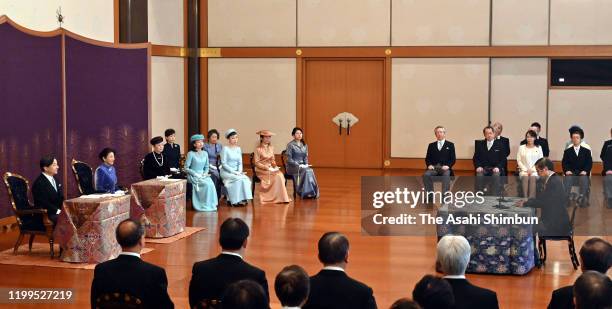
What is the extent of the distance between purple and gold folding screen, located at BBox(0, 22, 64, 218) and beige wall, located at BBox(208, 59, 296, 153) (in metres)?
8.02

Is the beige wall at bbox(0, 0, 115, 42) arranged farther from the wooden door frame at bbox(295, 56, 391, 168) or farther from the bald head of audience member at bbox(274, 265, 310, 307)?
the bald head of audience member at bbox(274, 265, 310, 307)

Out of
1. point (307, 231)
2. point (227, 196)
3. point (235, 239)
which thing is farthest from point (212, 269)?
point (227, 196)

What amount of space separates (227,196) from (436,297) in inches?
381

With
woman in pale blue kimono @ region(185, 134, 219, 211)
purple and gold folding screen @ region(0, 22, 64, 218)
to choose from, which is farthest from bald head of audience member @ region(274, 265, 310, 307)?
woman in pale blue kimono @ region(185, 134, 219, 211)

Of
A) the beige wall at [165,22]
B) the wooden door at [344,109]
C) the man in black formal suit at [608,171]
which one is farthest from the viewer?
the wooden door at [344,109]

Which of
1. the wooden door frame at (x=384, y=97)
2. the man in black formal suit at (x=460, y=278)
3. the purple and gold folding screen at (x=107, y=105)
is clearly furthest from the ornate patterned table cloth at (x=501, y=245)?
the wooden door frame at (x=384, y=97)

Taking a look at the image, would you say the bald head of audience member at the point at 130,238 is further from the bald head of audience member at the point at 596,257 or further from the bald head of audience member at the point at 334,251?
the bald head of audience member at the point at 596,257

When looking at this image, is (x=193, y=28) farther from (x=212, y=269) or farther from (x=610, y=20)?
(x=212, y=269)

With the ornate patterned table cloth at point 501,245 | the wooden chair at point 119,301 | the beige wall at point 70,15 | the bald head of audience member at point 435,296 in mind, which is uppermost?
the beige wall at point 70,15

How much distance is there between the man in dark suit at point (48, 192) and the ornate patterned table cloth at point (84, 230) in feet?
1.25

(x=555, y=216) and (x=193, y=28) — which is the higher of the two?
(x=193, y=28)

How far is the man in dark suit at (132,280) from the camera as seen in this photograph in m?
4.55

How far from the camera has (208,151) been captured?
1364 centimetres

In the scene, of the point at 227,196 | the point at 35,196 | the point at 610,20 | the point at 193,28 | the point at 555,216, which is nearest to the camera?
the point at 555,216
